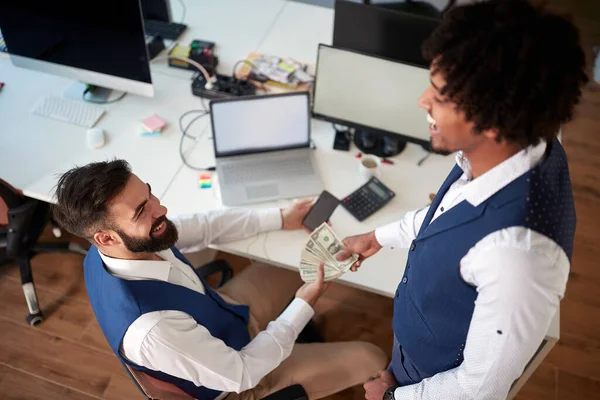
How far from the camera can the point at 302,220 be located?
1.93m

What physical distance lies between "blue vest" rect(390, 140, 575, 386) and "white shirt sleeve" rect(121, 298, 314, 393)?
1.35 feet

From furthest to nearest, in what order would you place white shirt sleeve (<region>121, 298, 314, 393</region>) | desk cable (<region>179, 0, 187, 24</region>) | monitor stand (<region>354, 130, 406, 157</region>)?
desk cable (<region>179, 0, 187, 24</region>)
monitor stand (<region>354, 130, 406, 157</region>)
white shirt sleeve (<region>121, 298, 314, 393</region>)

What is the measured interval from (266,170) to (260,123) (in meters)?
0.19

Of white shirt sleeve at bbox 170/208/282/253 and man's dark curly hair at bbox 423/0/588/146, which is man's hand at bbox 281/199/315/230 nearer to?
white shirt sleeve at bbox 170/208/282/253

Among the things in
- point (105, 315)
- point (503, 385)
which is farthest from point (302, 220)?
point (503, 385)

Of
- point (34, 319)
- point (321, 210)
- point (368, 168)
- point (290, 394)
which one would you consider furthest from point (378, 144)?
point (34, 319)

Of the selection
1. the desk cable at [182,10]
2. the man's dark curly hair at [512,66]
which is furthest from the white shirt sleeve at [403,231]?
the desk cable at [182,10]

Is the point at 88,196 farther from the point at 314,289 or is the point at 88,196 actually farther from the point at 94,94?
the point at 94,94

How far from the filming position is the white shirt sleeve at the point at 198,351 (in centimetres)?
139

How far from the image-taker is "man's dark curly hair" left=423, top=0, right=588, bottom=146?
0.95m

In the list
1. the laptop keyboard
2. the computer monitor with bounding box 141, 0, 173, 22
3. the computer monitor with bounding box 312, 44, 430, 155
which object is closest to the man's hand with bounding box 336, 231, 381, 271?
the laptop keyboard

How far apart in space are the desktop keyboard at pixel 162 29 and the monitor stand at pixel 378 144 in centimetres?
116

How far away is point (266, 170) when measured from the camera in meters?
2.07

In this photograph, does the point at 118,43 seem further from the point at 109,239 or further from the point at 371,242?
the point at 371,242
